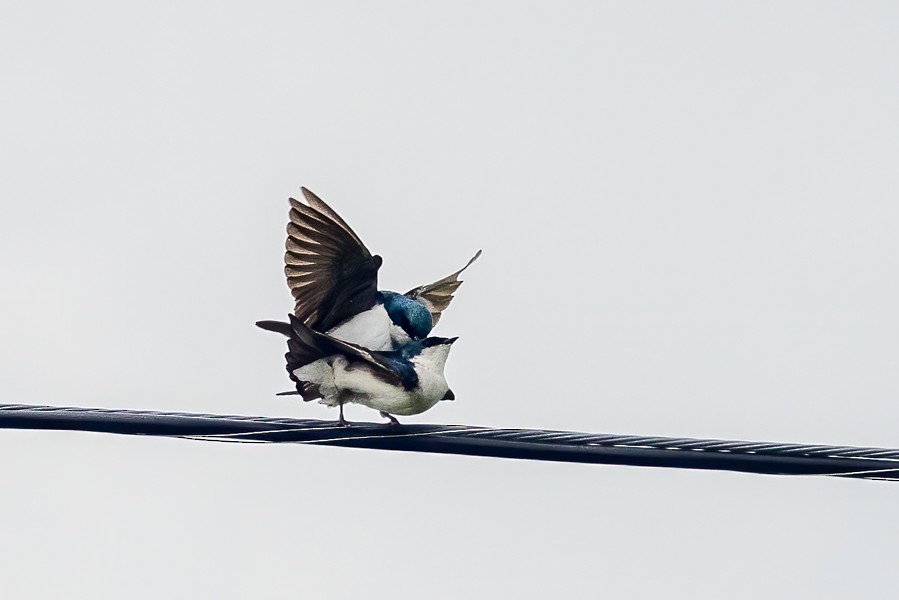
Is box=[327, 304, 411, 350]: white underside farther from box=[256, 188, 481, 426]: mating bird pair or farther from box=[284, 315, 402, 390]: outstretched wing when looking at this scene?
box=[284, 315, 402, 390]: outstretched wing

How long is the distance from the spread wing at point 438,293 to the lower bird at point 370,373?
1.36 meters

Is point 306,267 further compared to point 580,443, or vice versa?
point 306,267

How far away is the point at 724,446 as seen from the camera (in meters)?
6.02

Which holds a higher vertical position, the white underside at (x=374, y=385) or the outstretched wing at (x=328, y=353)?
the outstretched wing at (x=328, y=353)

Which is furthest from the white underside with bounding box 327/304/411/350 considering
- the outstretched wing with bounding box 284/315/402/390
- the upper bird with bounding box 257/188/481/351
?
the outstretched wing with bounding box 284/315/402/390

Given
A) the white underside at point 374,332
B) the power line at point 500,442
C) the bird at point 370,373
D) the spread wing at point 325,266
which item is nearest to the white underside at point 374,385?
the bird at point 370,373

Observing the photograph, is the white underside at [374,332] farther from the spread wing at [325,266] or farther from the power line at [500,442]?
the power line at [500,442]

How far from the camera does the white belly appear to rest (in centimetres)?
841

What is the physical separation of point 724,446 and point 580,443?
0.57 m

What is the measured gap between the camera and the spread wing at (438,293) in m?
9.35

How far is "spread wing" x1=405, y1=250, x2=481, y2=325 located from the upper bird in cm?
66

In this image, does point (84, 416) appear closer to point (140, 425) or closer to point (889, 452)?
point (140, 425)

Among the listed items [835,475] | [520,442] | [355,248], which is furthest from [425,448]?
[355,248]

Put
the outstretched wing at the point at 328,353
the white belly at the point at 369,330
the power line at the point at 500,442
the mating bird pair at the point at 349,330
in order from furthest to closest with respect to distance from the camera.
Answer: the white belly at the point at 369,330
the mating bird pair at the point at 349,330
the outstretched wing at the point at 328,353
the power line at the point at 500,442
